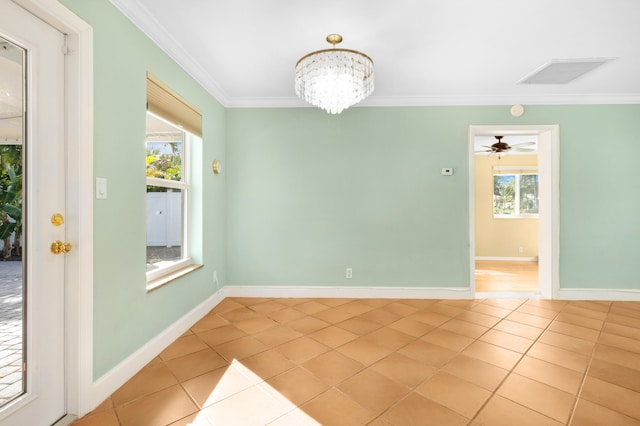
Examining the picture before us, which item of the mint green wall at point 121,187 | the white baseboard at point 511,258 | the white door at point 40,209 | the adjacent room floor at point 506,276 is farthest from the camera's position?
the white baseboard at point 511,258

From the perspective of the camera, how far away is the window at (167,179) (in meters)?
2.37

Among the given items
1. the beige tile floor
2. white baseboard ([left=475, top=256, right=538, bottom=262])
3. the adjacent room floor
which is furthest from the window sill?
white baseboard ([left=475, top=256, right=538, bottom=262])

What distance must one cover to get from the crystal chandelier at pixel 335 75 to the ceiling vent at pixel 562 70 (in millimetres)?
1863

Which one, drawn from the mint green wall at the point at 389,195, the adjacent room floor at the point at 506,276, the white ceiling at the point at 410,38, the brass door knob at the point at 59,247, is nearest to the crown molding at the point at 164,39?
the white ceiling at the point at 410,38

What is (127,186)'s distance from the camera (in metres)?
1.95

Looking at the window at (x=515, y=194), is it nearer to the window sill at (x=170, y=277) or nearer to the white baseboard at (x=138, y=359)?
the window sill at (x=170, y=277)

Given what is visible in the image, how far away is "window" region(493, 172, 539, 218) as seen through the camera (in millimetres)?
6719

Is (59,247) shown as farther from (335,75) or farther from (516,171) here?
(516,171)

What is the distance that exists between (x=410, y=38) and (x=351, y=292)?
2769mm

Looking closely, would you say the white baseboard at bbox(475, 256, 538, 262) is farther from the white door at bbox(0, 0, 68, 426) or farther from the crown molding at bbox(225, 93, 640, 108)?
the white door at bbox(0, 0, 68, 426)

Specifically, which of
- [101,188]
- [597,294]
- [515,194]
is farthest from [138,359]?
[515,194]

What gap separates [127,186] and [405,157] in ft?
9.70

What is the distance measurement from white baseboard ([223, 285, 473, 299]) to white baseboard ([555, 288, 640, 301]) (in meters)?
1.16

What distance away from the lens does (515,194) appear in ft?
22.2
